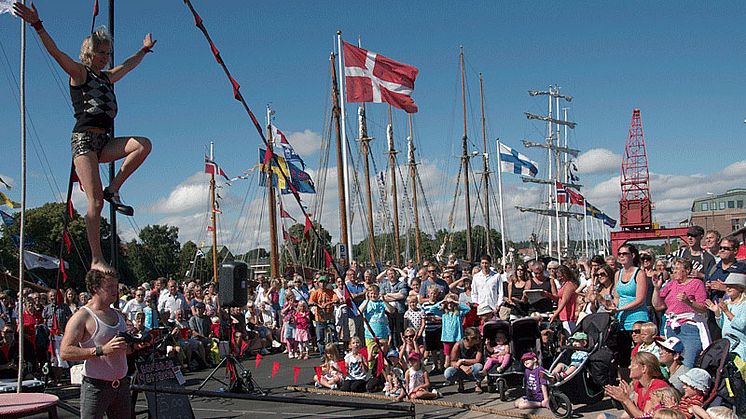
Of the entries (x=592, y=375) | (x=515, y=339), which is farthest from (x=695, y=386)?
(x=515, y=339)

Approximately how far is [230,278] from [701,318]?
4.83 m

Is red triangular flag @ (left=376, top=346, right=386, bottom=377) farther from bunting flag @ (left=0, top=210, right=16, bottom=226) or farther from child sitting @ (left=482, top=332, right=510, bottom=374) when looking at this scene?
bunting flag @ (left=0, top=210, right=16, bottom=226)

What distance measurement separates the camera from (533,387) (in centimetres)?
761

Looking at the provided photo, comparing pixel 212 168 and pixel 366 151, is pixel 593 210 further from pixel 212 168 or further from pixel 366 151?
pixel 212 168

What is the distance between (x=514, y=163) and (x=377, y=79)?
1305 cm

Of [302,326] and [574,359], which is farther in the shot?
[302,326]

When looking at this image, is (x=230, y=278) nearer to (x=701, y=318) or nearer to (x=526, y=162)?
(x=701, y=318)

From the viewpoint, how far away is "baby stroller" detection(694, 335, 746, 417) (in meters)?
5.49

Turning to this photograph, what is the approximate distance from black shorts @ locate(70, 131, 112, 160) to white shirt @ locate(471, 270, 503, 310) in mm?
6803

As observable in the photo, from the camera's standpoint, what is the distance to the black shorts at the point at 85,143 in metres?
4.24

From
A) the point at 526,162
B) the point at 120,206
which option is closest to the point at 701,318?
the point at 120,206

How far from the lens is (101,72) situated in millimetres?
4383

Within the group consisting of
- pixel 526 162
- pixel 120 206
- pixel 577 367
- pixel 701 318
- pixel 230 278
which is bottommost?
pixel 577 367

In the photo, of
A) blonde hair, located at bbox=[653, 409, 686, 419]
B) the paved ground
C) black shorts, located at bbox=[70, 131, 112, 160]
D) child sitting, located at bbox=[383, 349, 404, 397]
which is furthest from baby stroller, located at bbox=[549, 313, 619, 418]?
black shorts, located at bbox=[70, 131, 112, 160]
